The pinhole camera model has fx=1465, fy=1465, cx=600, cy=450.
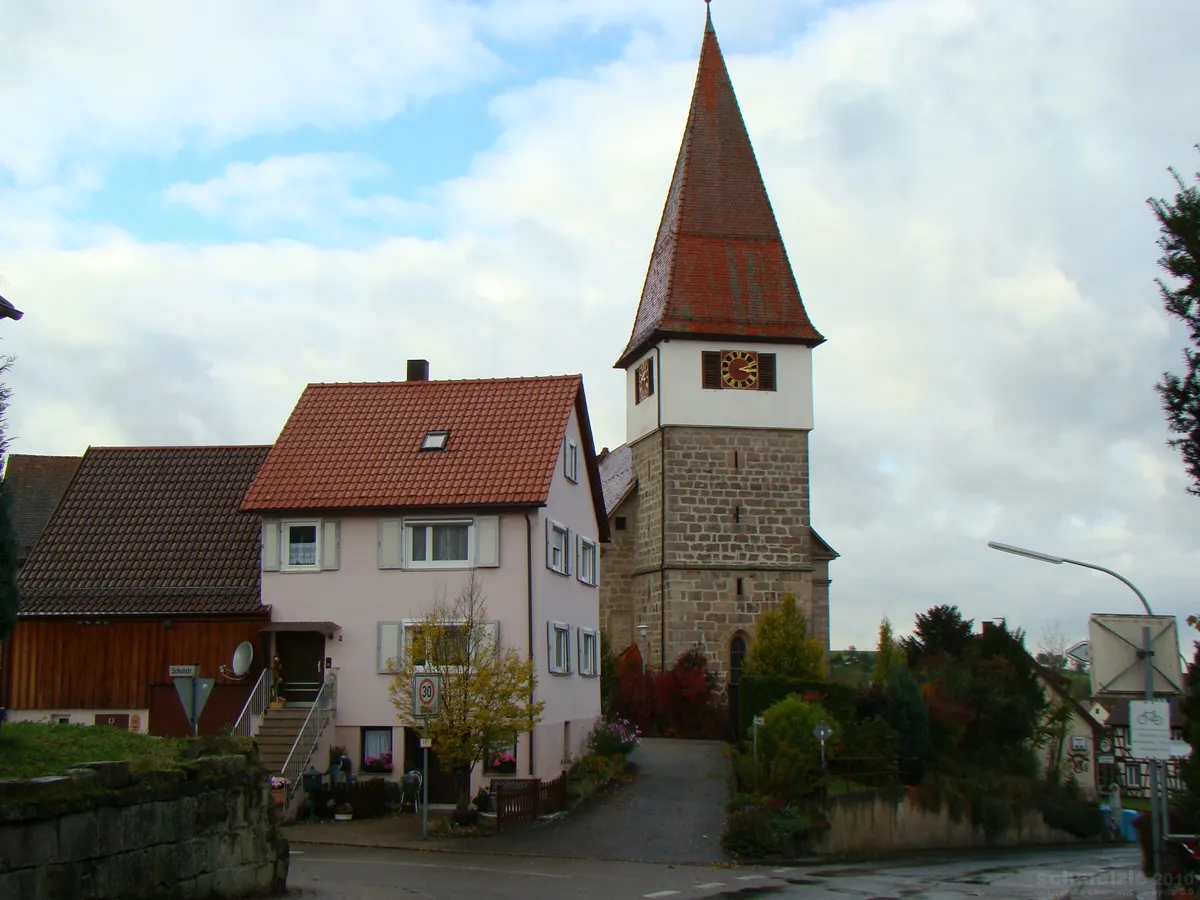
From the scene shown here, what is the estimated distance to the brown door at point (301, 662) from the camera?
2912 cm

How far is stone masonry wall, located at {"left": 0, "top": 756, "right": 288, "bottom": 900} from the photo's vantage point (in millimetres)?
12320

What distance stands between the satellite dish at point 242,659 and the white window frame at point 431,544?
340 cm

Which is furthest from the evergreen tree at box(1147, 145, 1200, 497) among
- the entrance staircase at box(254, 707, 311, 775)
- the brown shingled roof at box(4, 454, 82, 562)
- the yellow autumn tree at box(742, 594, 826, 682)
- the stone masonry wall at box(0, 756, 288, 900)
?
the brown shingled roof at box(4, 454, 82, 562)

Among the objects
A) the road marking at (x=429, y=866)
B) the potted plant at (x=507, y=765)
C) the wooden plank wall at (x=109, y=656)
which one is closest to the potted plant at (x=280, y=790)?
the wooden plank wall at (x=109, y=656)

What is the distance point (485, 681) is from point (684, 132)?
91.3ft

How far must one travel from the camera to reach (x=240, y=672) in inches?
1107

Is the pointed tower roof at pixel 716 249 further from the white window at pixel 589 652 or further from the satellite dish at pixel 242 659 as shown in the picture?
the satellite dish at pixel 242 659

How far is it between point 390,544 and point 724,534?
56.0ft

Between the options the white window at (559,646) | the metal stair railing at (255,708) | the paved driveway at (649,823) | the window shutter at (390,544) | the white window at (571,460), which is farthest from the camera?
the white window at (571,460)

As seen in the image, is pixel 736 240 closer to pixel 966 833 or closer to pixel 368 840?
pixel 966 833

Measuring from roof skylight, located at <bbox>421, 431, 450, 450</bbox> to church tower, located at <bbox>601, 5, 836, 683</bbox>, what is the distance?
1428 cm

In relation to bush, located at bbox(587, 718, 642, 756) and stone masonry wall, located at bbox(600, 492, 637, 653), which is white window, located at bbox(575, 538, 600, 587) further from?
stone masonry wall, located at bbox(600, 492, 637, 653)

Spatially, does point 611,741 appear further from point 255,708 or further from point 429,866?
point 429,866

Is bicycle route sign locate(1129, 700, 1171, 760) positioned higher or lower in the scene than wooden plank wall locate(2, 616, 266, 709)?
lower
